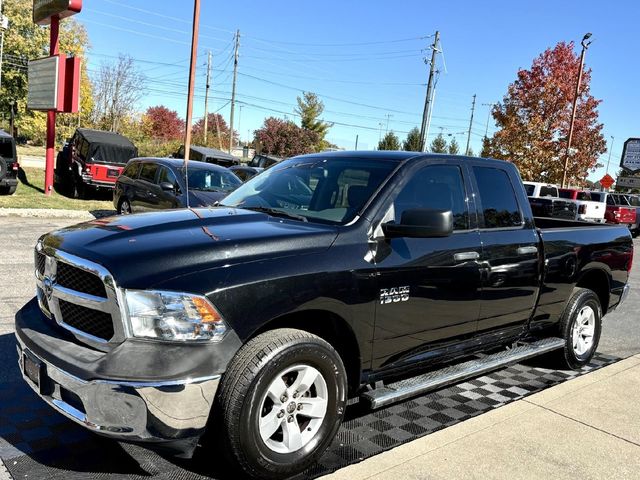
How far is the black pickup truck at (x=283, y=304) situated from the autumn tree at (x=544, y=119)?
30137 millimetres

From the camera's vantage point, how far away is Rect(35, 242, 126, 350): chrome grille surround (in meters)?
2.60

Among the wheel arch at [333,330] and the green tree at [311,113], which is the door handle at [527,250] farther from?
the green tree at [311,113]

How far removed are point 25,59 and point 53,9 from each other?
1275 inches

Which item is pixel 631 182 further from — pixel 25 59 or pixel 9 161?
pixel 25 59

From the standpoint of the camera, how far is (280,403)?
114 inches

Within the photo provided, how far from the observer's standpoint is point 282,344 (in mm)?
2795

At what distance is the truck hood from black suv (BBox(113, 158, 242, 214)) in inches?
264

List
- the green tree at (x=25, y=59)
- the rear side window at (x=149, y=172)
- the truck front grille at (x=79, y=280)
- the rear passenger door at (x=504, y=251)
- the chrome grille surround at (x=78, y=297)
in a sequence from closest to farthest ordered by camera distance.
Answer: the chrome grille surround at (x=78, y=297), the truck front grille at (x=79, y=280), the rear passenger door at (x=504, y=251), the rear side window at (x=149, y=172), the green tree at (x=25, y=59)

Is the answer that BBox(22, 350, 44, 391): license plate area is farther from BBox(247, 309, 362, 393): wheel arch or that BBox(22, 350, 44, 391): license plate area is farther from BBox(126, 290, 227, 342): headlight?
BBox(247, 309, 362, 393): wheel arch

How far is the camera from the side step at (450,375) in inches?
131

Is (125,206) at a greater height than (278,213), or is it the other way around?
(278,213)

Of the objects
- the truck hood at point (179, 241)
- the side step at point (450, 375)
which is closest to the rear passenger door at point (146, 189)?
the truck hood at point (179, 241)

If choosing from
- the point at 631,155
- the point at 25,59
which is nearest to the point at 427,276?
the point at 631,155

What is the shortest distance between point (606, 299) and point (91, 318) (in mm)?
4960
